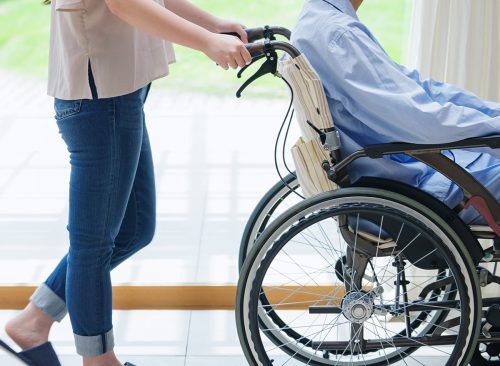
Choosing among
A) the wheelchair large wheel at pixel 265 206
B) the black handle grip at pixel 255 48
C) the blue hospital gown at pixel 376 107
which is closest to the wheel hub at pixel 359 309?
the blue hospital gown at pixel 376 107

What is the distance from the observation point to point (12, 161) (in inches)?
152

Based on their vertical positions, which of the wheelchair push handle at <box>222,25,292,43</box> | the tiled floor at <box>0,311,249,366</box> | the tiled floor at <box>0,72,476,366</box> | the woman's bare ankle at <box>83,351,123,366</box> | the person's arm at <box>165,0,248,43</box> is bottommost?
the tiled floor at <box>0,311,249,366</box>

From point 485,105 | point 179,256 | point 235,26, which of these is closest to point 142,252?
point 179,256

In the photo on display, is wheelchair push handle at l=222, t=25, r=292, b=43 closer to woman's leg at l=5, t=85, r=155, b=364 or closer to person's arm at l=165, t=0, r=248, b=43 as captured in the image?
person's arm at l=165, t=0, r=248, b=43

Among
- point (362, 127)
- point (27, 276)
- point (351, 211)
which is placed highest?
point (362, 127)

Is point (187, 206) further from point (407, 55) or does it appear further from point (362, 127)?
point (362, 127)

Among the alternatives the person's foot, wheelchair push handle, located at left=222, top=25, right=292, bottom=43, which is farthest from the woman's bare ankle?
wheelchair push handle, located at left=222, top=25, right=292, bottom=43

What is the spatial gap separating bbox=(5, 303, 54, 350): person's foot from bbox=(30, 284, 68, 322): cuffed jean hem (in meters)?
0.01

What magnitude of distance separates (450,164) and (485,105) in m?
0.28

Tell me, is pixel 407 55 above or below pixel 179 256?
above

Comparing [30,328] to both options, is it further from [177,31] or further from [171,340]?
[177,31]

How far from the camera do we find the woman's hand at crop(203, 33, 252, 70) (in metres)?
1.67

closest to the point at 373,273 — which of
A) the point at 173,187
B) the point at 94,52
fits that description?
the point at 94,52

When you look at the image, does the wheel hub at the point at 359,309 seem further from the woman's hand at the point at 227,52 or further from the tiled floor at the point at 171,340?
the woman's hand at the point at 227,52
